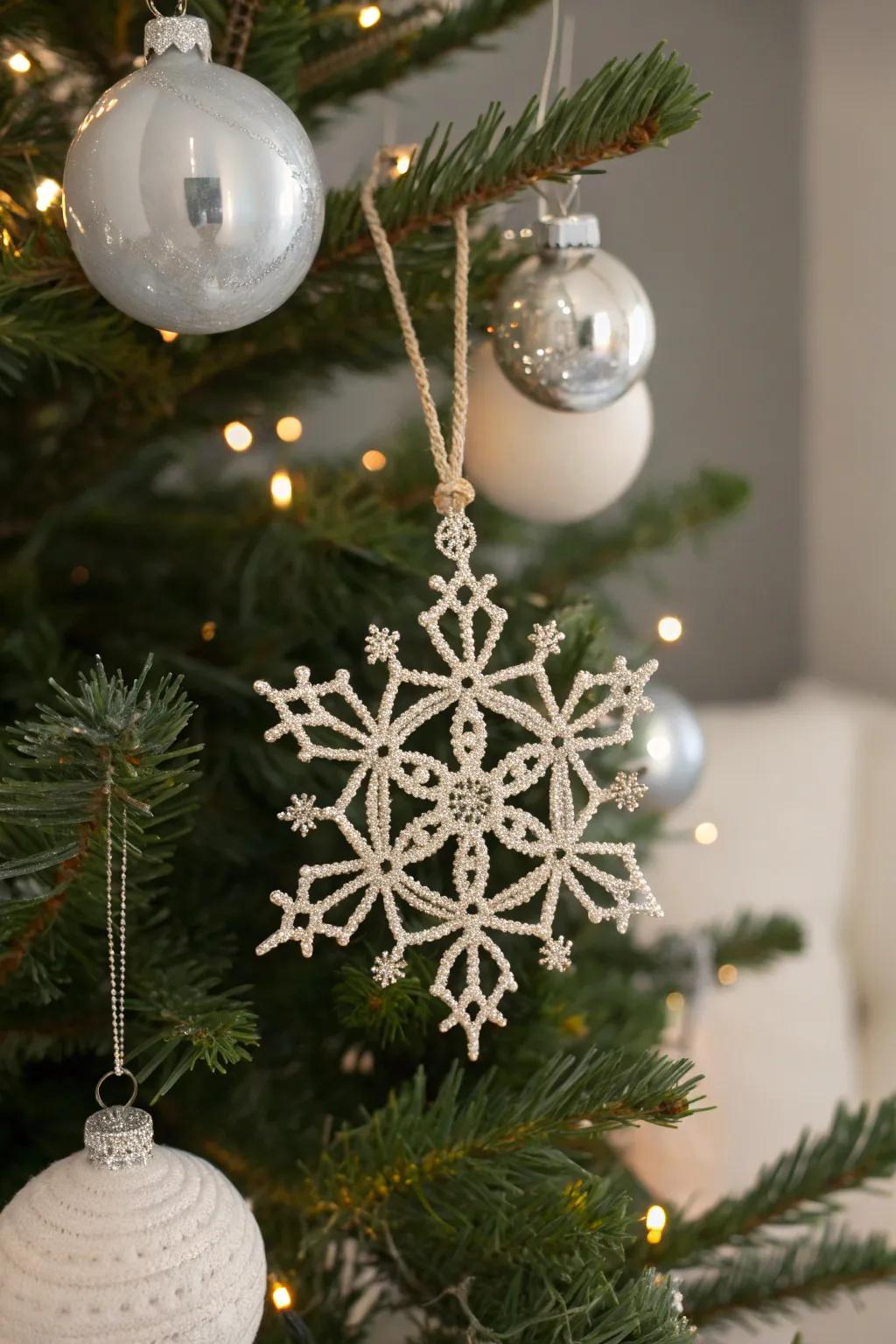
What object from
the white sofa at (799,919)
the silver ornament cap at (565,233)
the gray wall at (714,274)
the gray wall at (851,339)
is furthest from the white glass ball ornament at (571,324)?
the gray wall at (851,339)

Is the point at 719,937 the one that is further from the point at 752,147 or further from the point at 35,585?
the point at 752,147

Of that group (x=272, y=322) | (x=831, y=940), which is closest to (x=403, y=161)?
(x=272, y=322)

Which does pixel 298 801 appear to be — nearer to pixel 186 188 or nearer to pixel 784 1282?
pixel 186 188

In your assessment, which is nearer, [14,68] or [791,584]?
[14,68]

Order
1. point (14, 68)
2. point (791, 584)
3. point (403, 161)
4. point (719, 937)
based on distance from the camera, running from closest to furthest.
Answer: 1. point (14, 68)
2. point (403, 161)
3. point (719, 937)
4. point (791, 584)

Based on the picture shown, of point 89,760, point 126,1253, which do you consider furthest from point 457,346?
point 126,1253

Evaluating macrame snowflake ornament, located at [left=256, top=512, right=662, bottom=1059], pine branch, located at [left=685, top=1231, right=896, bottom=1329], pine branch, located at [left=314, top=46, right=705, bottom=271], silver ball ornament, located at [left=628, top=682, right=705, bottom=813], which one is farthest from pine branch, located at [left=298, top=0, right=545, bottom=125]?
pine branch, located at [left=685, top=1231, right=896, bottom=1329]
